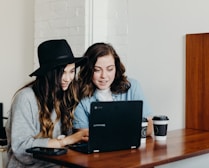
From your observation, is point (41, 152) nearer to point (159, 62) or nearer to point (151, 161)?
point (151, 161)

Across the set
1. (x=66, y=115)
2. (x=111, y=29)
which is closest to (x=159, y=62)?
(x=111, y=29)

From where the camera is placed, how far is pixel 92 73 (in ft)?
6.88

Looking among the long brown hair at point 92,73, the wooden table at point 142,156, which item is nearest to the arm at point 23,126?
the wooden table at point 142,156

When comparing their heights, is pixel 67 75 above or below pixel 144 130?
above

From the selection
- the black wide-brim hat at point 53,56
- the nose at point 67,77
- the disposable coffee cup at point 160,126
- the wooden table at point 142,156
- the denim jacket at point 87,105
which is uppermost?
the black wide-brim hat at point 53,56

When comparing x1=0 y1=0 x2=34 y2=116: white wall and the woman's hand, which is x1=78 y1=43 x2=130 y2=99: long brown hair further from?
x1=0 y1=0 x2=34 y2=116: white wall

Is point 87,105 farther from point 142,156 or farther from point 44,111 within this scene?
point 142,156

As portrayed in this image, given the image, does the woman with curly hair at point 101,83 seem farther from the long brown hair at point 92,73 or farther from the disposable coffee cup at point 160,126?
the disposable coffee cup at point 160,126

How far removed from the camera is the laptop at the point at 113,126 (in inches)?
62.4

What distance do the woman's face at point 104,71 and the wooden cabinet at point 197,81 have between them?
1.84 ft

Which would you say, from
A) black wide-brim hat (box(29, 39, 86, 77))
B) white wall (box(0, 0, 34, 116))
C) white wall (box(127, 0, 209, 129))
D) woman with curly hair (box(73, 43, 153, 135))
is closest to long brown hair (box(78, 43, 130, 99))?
woman with curly hair (box(73, 43, 153, 135))

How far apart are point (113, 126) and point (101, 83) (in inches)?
20.1

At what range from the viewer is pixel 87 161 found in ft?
4.85

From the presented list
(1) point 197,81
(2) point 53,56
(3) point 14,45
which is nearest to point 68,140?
(2) point 53,56
